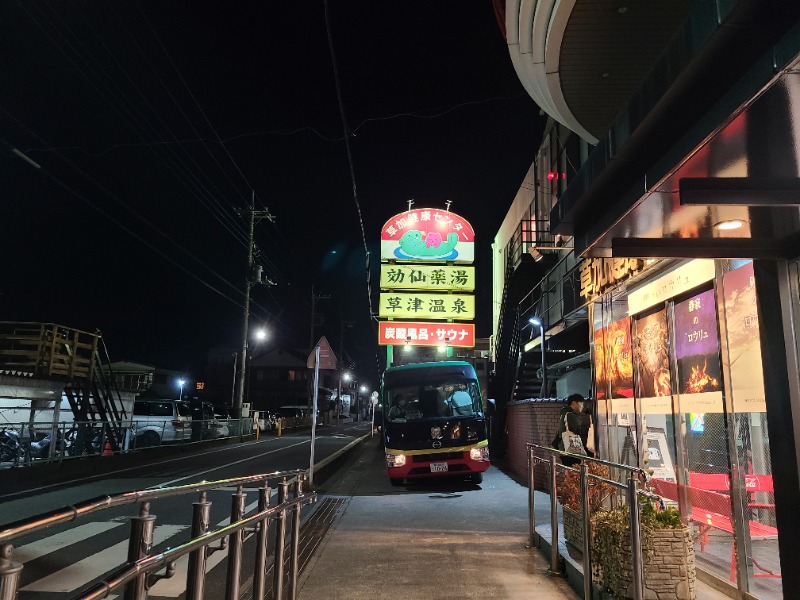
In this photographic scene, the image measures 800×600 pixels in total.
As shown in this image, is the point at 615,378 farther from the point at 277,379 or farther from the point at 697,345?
the point at 277,379

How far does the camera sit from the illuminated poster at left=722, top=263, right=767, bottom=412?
5301 millimetres

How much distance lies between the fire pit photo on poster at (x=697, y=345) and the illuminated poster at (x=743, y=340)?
Result: 33 centimetres

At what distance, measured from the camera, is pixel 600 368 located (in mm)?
9102

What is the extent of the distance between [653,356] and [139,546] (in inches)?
261

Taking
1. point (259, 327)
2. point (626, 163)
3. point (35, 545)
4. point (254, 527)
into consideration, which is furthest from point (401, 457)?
point (259, 327)

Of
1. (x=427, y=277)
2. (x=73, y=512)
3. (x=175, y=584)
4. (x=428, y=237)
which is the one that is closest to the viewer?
(x=73, y=512)

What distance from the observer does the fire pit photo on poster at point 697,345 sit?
6156 millimetres

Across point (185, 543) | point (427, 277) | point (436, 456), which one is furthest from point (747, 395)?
point (427, 277)

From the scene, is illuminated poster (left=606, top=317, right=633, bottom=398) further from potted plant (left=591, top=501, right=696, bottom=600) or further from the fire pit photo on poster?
potted plant (left=591, top=501, right=696, bottom=600)

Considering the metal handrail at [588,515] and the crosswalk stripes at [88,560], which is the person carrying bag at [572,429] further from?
the crosswalk stripes at [88,560]

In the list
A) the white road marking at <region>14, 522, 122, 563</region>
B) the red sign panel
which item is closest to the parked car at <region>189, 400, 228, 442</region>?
the red sign panel

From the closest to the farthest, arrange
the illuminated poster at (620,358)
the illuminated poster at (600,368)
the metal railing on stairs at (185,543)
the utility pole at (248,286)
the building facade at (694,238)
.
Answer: the metal railing on stairs at (185,543)
the building facade at (694,238)
the illuminated poster at (620,358)
the illuminated poster at (600,368)
the utility pole at (248,286)

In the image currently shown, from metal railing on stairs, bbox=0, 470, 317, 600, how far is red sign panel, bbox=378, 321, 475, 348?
14.8m

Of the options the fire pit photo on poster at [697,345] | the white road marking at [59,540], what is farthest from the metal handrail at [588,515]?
the white road marking at [59,540]
